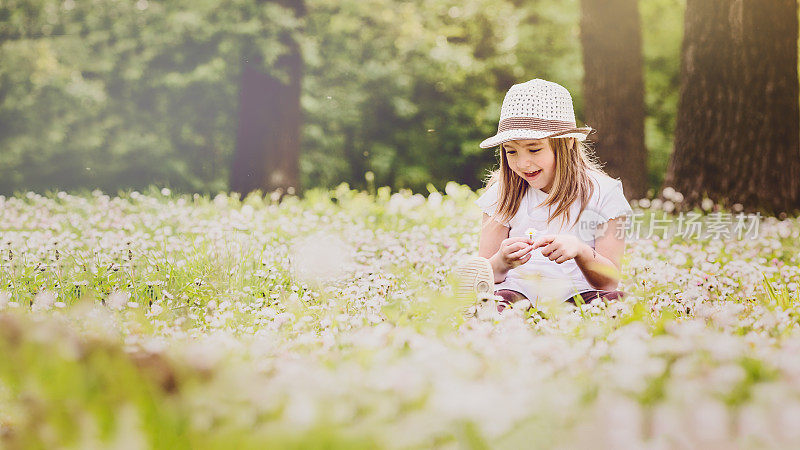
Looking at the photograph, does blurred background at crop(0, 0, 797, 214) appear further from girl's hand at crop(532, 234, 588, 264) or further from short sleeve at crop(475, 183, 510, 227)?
girl's hand at crop(532, 234, 588, 264)

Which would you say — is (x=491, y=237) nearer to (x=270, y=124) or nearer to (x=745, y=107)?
(x=745, y=107)

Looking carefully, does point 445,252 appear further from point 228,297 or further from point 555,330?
point 555,330

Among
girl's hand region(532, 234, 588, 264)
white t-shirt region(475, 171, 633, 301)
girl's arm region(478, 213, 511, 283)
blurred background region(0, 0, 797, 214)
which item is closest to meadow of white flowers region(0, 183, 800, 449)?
girl's hand region(532, 234, 588, 264)

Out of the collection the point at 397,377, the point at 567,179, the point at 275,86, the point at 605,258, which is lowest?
the point at 605,258

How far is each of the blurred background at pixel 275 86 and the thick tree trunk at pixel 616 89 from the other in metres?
2.85

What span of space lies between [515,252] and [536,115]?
856mm

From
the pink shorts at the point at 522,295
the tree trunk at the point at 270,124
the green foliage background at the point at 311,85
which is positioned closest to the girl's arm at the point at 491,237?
the pink shorts at the point at 522,295

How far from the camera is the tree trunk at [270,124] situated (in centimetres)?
1109

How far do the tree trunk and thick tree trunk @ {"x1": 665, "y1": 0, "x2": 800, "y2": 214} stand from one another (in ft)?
17.9

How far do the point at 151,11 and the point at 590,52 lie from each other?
24.0 ft

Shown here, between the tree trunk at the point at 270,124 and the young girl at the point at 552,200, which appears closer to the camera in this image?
the young girl at the point at 552,200

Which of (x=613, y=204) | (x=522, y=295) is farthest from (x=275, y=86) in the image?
(x=613, y=204)

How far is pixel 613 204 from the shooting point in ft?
14.4

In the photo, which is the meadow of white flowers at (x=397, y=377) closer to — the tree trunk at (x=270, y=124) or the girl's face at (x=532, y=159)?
the girl's face at (x=532, y=159)
